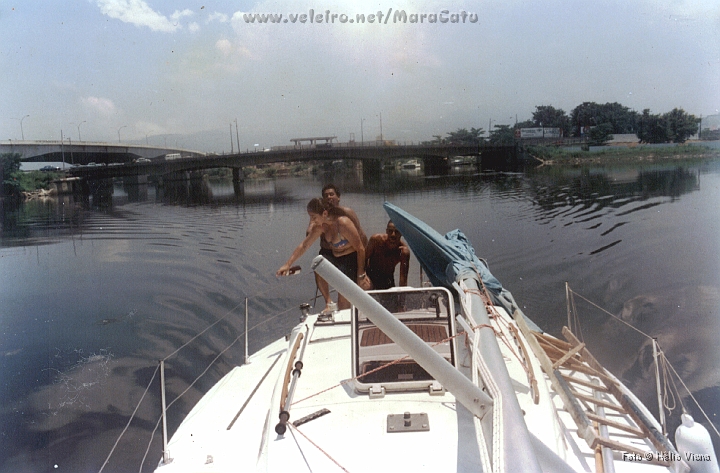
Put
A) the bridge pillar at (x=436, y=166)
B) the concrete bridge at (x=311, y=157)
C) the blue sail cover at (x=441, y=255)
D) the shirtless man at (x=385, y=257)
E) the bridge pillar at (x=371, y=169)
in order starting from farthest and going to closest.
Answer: the bridge pillar at (x=436, y=166) → the bridge pillar at (x=371, y=169) → the concrete bridge at (x=311, y=157) → the shirtless man at (x=385, y=257) → the blue sail cover at (x=441, y=255)

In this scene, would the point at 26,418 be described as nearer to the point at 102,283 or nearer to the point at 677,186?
the point at 102,283

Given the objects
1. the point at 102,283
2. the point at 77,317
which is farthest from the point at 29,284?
the point at 77,317

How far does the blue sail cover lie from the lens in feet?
17.7

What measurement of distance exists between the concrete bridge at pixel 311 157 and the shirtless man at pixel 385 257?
30.1 ft

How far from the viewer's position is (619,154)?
24047 millimetres

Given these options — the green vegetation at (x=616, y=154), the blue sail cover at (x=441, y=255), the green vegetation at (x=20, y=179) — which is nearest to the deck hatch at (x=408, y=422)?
the blue sail cover at (x=441, y=255)

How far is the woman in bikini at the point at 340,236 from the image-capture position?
600 cm

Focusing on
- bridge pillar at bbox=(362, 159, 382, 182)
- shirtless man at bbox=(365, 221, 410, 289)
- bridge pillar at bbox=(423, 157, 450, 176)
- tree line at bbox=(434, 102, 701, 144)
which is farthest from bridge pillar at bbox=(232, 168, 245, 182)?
shirtless man at bbox=(365, 221, 410, 289)

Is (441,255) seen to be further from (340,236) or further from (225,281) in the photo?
(225,281)

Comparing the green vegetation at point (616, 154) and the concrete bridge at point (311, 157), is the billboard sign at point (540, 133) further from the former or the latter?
the concrete bridge at point (311, 157)

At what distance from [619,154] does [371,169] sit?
12.4m

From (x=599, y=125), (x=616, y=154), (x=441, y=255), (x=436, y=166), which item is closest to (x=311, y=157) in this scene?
(x=436, y=166)

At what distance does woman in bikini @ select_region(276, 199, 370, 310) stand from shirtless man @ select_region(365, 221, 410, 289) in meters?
0.40

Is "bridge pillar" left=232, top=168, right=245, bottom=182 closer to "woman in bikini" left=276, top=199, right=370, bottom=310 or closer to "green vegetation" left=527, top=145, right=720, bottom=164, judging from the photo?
"green vegetation" left=527, top=145, right=720, bottom=164
